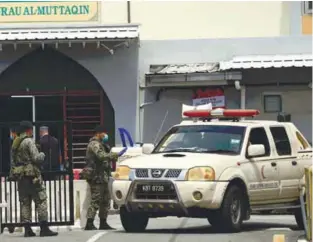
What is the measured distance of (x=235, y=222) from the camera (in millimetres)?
11805

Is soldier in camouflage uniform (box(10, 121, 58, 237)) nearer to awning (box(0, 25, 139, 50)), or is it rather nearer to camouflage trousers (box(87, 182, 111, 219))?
camouflage trousers (box(87, 182, 111, 219))

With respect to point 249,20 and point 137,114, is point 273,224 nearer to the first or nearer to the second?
point 137,114

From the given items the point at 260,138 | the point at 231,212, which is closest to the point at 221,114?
the point at 260,138

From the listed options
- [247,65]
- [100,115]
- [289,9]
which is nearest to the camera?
[247,65]

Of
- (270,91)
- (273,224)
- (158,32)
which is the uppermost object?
(158,32)

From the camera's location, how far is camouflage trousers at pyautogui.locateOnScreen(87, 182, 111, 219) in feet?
43.5

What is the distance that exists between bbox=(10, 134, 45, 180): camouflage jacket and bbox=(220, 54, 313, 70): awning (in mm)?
9407

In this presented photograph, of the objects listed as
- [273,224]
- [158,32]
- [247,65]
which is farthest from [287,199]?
[158,32]

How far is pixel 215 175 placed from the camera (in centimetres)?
1150

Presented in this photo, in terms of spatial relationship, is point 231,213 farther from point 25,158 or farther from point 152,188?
point 25,158

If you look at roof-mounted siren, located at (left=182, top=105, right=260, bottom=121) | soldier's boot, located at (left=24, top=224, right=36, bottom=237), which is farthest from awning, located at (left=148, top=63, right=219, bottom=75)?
soldier's boot, located at (left=24, top=224, right=36, bottom=237)

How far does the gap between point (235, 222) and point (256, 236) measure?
42 cm

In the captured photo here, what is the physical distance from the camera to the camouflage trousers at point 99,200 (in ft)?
43.5

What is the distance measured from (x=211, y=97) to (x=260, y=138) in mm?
9337
